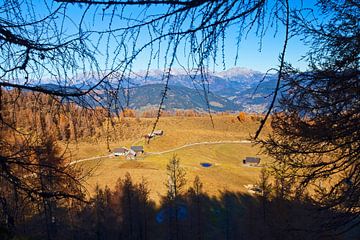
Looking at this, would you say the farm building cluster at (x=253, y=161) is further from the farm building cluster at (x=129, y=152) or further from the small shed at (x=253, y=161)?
the farm building cluster at (x=129, y=152)

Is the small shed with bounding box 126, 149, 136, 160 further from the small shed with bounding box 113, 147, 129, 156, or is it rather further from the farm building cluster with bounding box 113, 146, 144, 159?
the small shed with bounding box 113, 147, 129, 156

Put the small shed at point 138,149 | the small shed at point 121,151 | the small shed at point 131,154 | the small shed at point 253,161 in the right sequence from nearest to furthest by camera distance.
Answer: the small shed at point 131,154, the small shed at point 253,161, the small shed at point 121,151, the small shed at point 138,149

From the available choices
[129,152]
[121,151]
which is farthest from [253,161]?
[121,151]

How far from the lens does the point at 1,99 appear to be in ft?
7.27

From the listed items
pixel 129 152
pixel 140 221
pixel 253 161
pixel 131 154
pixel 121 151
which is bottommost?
pixel 253 161

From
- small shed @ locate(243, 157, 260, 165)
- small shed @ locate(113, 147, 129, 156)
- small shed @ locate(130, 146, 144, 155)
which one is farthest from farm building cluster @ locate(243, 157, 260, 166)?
small shed @ locate(113, 147, 129, 156)

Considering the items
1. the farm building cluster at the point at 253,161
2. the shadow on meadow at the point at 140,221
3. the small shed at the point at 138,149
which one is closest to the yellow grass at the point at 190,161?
the farm building cluster at the point at 253,161

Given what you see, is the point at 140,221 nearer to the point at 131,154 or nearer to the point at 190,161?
the point at 190,161

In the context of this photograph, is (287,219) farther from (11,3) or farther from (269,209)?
(11,3)

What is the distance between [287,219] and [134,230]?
16.5 meters

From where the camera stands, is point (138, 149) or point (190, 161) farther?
point (138, 149)

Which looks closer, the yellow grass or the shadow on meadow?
the shadow on meadow

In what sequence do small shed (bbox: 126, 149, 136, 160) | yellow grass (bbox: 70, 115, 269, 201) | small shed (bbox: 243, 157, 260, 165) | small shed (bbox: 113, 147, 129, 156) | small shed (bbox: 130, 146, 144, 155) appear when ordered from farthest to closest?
1. small shed (bbox: 130, 146, 144, 155)
2. small shed (bbox: 113, 147, 129, 156)
3. small shed (bbox: 243, 157, 260, 165)
4. small shed (bbox: 126, 149, 136, 160)
5. yellow grass (bbox: 70, 115, 269, 201)

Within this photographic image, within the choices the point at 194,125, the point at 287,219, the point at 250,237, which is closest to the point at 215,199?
the point at 250,237
